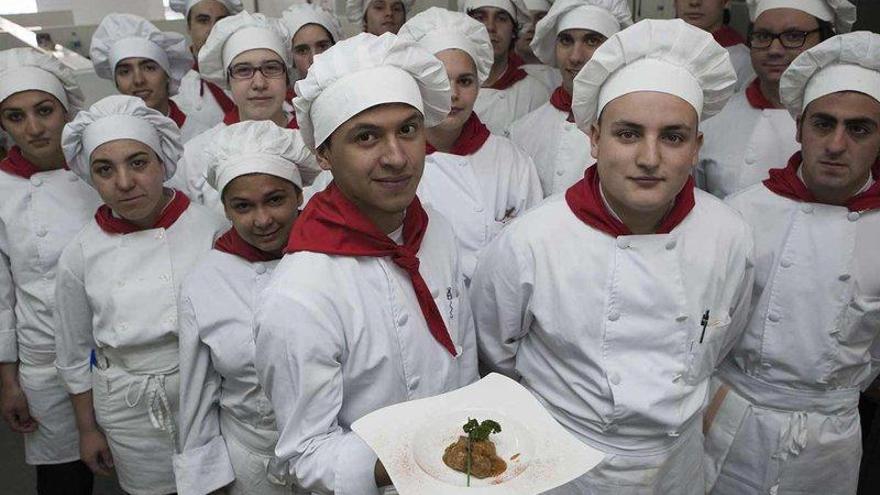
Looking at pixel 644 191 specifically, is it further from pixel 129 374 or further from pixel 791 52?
pixel 129 374

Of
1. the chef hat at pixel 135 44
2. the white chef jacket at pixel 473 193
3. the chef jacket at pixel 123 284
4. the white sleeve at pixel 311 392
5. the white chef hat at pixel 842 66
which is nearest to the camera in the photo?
the white sleeve at pixel 311 392

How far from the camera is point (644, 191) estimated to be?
1.49 meters

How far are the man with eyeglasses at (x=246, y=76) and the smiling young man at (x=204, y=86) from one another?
72 centimetres

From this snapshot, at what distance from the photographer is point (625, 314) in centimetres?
157

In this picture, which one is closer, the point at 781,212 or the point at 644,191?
the point at 644,191

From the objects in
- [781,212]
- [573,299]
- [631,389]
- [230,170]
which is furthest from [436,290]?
[781,212]

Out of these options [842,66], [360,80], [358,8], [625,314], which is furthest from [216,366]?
[358,8]

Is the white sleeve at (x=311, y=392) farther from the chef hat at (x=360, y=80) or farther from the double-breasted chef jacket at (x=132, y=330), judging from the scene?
the double-breasted chef jacket at (x=132, y=330)

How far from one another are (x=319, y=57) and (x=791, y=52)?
1.66 meters

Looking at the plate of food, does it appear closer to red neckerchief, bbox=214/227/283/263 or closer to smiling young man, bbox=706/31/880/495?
red neckerchief, bbox=214/227/283/263

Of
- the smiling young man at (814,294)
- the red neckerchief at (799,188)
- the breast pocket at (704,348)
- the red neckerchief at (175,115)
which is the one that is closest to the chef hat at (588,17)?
the smiling young man at (814,294)

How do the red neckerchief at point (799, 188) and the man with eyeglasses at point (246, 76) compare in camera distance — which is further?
the man with eyeglasses at point (246, 76)

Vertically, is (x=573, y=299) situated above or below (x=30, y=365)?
above

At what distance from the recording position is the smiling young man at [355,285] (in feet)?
4.16
